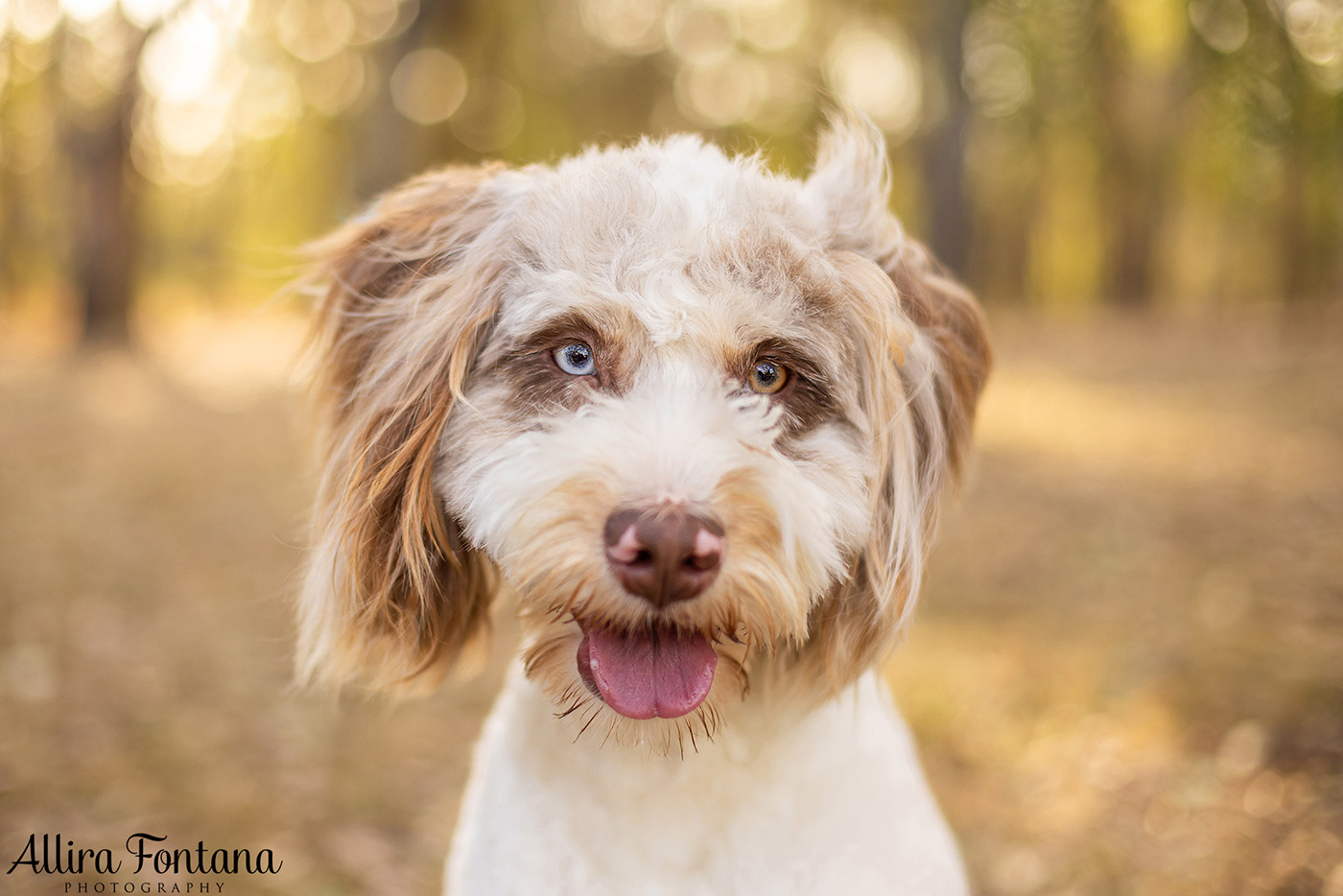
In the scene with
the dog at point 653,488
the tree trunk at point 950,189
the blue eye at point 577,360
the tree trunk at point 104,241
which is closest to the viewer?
the dog at point 653,488

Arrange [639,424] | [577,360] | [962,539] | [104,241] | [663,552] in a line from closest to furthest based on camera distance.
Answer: [663,552], [639,424], [577,360], [962,539], [104,241]

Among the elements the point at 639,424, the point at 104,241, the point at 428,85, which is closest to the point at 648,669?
the point at 639,424

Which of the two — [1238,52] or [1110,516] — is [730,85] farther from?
[1238,52]

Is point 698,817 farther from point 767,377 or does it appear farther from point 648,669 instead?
point 767,377

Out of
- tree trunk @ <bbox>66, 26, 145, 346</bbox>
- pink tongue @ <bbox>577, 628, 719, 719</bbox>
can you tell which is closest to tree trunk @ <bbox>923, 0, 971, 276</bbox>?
pink tongue @ <bbox>577, 628, 719, 719</bbox>

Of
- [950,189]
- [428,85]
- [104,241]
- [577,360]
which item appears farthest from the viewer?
[104,241]

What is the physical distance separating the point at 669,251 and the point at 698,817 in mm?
1133

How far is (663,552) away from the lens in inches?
61.5

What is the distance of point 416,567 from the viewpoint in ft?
6.44

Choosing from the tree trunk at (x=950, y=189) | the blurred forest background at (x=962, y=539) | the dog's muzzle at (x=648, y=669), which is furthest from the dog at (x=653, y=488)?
the tree trunk at (x=950, y=189)

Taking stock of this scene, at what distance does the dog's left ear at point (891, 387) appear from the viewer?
6.44ft

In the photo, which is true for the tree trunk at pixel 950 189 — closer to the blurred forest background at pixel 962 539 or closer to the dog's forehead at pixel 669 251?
the blurred forest background at pixel 962 539

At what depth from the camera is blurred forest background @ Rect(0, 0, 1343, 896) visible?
3320 millimetres

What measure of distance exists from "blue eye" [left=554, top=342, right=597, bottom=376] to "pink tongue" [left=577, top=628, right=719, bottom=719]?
516mm
